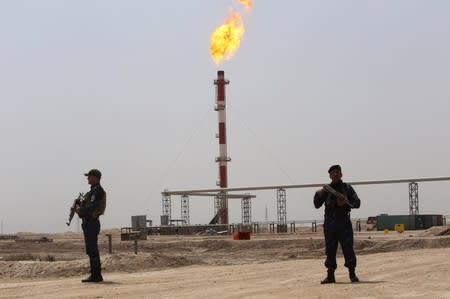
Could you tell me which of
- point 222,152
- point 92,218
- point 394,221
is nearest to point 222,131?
point 222,152

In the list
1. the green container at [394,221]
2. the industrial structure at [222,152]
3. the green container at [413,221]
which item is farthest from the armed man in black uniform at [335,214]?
the industrial structure at [222,152]

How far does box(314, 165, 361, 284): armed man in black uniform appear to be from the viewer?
388 inches

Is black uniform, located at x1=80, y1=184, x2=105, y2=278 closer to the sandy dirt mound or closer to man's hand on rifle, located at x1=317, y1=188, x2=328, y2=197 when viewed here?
the sandy dirt mound

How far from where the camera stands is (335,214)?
9.91 metres

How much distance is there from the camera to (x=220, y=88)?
8431 cm

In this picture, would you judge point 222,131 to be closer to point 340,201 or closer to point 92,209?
point 92,209

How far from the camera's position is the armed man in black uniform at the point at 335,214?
32.4 feet

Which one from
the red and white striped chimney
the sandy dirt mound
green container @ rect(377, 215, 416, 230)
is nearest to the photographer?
the sandy dirt mound

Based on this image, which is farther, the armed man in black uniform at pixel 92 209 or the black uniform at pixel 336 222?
the armed man in black uniform at pixel 92 209

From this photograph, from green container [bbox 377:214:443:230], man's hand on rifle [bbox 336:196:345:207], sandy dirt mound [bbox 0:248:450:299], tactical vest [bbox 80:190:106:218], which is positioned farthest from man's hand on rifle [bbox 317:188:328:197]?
green container [bbox 377:214:443:230]

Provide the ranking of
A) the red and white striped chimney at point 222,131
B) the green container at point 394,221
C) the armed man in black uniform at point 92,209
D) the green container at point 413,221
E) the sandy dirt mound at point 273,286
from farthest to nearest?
the red and white striped chimney at point 222,131
the green container at point 394,221
the green container at point 413,221
the armed man in black uniform at point 92,209
the sandy dirt mound at point 273,286

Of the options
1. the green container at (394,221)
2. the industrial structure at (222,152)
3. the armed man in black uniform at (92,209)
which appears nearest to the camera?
the armed man in black uniform at (92,209)

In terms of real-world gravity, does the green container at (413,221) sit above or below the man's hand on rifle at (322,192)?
below

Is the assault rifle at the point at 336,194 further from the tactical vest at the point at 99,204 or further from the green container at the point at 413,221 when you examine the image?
the green container at the point at 413,221
